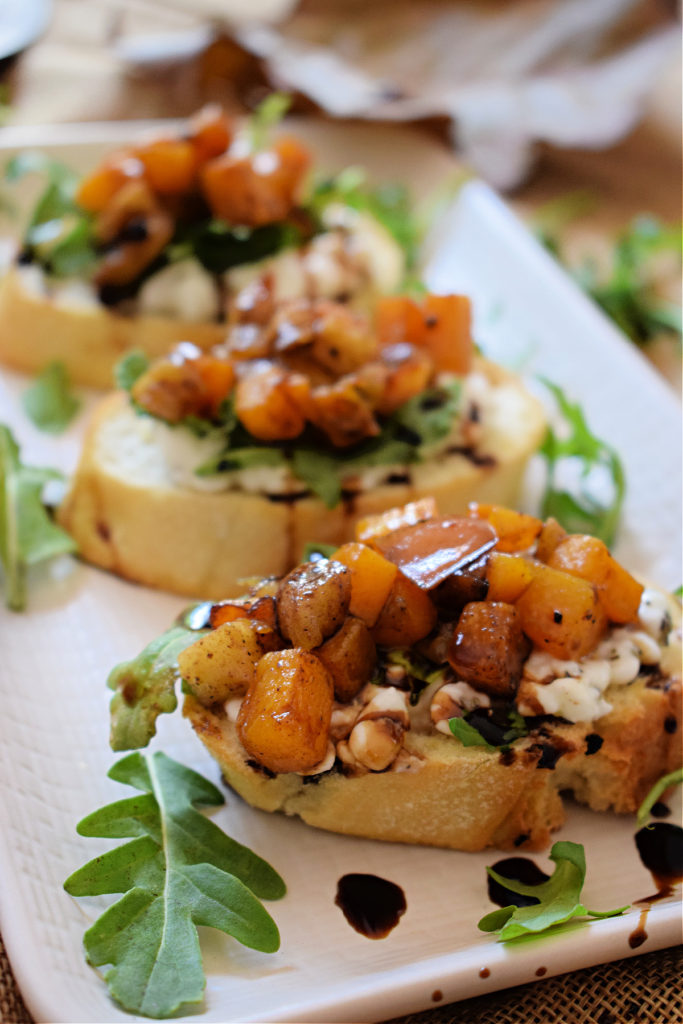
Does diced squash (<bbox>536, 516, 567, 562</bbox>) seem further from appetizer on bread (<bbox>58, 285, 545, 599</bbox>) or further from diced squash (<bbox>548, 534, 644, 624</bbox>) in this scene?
appetizer on bread (<bbox>58, 285, 545, 599</bbox>)

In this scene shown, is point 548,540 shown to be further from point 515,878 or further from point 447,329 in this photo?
point 447,329

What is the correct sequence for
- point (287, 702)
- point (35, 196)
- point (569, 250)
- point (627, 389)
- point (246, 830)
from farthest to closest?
point (569, 250), point (35, 196), point (627, 389), point (246, 830), point (287, 702)

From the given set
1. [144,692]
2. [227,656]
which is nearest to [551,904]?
[227,656]

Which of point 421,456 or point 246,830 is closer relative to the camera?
point 246,830

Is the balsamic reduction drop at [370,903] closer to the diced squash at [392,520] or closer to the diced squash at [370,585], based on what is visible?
the diced squash at [370,585]

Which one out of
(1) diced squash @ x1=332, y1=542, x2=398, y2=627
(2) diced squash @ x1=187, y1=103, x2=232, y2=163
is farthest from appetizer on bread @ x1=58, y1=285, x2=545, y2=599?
(2) diced squash @ x1=187, y1=103, x2=232, y2=163

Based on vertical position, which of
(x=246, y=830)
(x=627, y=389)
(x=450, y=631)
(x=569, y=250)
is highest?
(x=450, y=631)

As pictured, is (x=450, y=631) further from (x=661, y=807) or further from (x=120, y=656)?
(x=120, y=656)

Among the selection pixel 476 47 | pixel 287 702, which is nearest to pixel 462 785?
pixel 287 702

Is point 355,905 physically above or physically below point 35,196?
below
